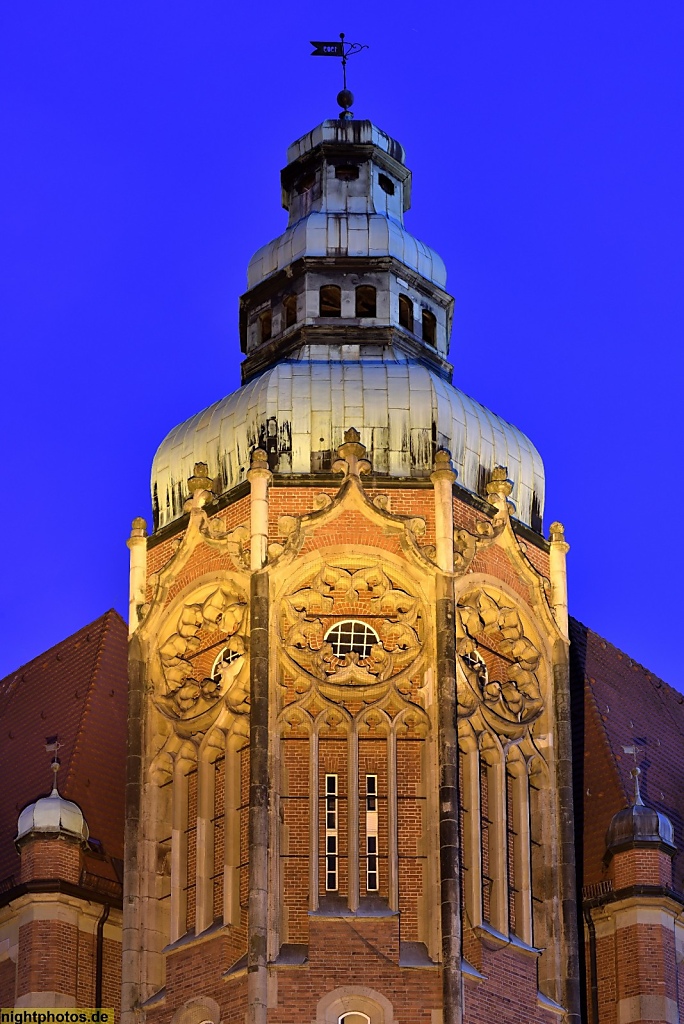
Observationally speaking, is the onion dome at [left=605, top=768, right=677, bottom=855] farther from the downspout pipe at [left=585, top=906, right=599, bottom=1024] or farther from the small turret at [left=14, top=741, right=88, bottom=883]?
the small turret at [left=14, top=741, right=88, bottom=883]

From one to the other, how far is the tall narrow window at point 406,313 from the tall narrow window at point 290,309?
2084mm

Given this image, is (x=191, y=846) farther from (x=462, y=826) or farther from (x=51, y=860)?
(x=462, y=826)

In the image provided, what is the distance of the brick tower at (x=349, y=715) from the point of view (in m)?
46.7

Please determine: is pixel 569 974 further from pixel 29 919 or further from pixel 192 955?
pixel 29 919

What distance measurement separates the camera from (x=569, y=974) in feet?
158

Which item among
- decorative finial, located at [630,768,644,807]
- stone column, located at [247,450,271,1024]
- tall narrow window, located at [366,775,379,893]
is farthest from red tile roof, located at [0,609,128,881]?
decorative finial, located at [630,768,644,807]

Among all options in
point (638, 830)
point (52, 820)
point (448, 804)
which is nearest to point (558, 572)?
point (638, 830)

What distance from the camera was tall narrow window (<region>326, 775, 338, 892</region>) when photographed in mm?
47312

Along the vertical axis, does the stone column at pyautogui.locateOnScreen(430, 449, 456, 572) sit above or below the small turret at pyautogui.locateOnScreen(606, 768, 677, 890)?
above

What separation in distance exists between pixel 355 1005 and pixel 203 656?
7.51 metres

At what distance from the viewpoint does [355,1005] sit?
46.1 m

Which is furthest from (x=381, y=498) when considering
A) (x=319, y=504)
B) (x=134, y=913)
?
(x=134, y=913)

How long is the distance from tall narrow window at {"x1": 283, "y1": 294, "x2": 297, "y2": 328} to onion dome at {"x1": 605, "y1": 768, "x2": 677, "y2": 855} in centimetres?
1184

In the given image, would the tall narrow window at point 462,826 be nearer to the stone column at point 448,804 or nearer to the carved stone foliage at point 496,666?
the stone column at point 448,804
